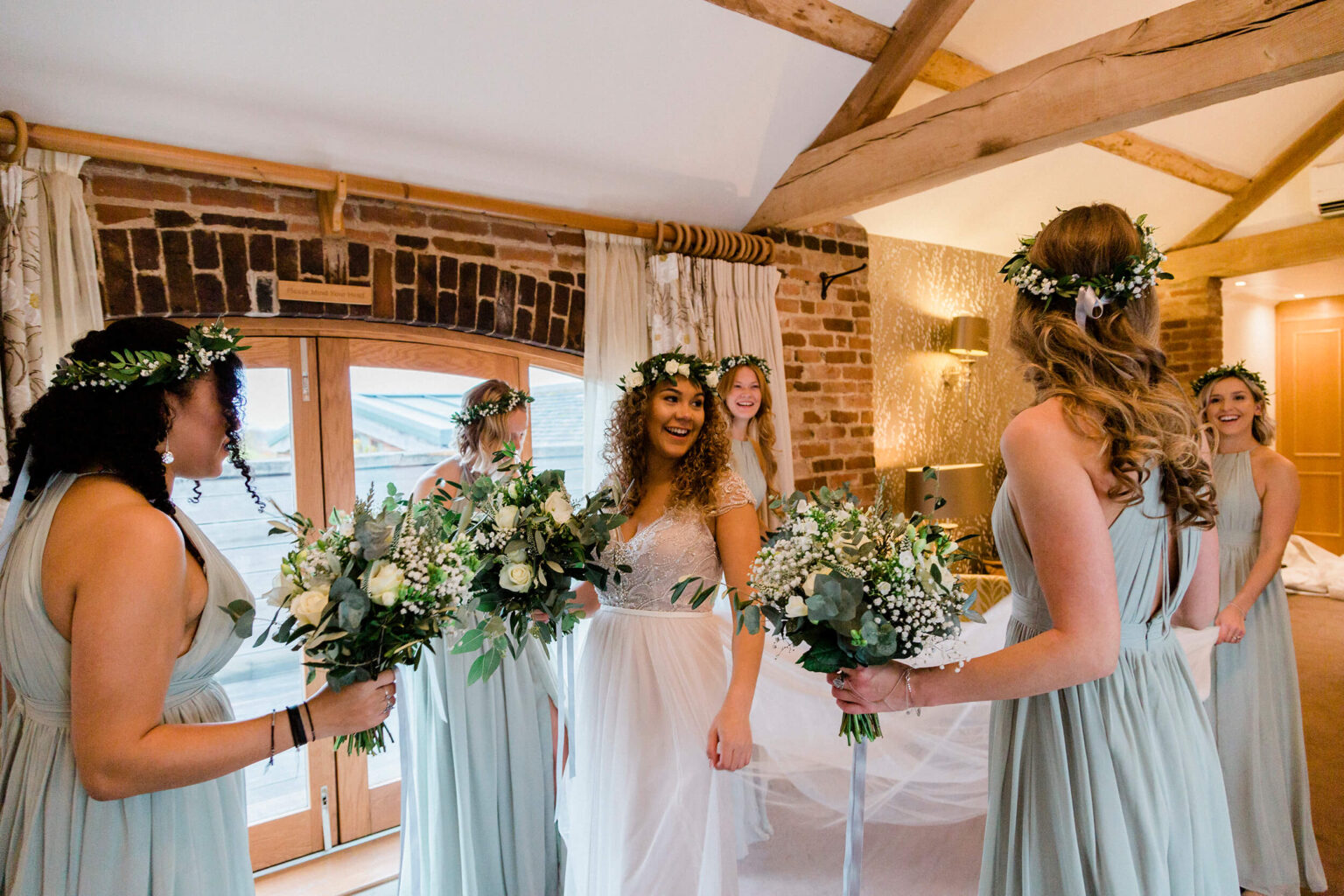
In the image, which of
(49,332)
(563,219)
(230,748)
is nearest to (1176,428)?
(230,748)

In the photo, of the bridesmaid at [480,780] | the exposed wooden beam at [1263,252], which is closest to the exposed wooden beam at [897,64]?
the bridesmaid at [480,780]

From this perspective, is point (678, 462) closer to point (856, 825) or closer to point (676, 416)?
point (676, 416)

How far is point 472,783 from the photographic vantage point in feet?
7.50

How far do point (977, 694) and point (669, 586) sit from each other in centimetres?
92

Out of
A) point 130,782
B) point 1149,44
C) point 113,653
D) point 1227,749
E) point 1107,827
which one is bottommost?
point 1227,749

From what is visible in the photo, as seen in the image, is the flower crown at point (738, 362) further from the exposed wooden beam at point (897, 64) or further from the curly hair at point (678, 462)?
the curly hair at point (678, 462)

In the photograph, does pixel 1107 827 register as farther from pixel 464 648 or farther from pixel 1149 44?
pixel 1149 44

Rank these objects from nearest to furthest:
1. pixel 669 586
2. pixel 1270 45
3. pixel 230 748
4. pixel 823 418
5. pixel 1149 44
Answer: pixel 230 748, pixel 669 586, pixel 1270 45, pixel 1149 44, pixel 823 418

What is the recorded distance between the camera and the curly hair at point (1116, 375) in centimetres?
122

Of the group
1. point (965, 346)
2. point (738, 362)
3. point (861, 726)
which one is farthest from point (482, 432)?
point (965, 346)

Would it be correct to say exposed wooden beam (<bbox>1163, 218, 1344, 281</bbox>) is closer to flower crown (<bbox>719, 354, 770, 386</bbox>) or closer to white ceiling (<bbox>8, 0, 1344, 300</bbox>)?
white ceiling (<bbox>8, 0, 1344, 300</bbox>)

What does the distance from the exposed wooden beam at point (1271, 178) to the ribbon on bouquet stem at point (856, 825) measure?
255 inches

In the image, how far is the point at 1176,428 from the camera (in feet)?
4.15

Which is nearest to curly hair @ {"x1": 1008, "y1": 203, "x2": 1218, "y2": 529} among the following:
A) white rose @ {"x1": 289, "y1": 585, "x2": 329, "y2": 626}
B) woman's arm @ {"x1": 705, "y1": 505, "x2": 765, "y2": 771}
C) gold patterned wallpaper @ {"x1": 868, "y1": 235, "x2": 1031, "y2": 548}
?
woman's arm @ {"x1": 705, "y1": 505, "x2": 765, "y2": 771}
